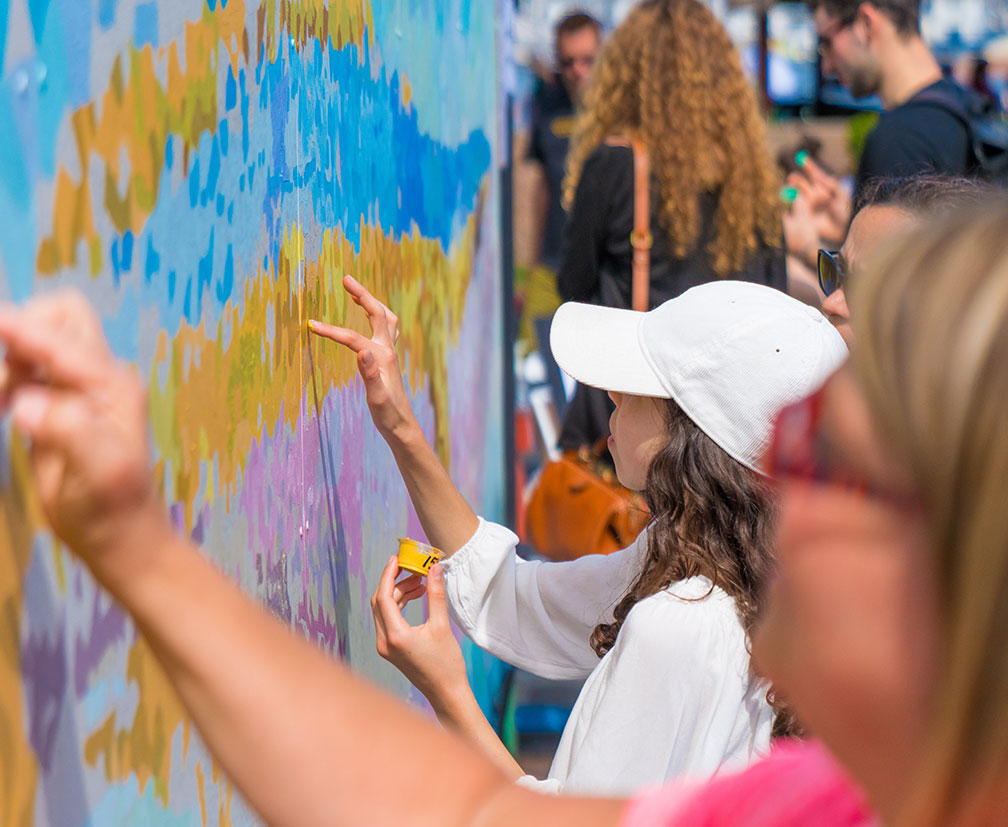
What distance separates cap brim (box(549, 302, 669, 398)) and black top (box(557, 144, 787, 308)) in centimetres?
103

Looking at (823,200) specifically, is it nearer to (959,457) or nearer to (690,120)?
(690,120)

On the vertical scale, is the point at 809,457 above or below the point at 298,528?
above

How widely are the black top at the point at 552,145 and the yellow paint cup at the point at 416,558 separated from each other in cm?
486

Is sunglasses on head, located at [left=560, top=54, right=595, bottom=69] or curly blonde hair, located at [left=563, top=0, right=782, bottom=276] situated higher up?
sunglasses on head, located at [left=560, top=54, right=595, bottom=69]

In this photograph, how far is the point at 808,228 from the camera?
3.78 meters

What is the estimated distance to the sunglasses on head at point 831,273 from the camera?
2.07m

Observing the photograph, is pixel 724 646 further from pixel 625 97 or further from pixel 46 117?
pixel 625 97

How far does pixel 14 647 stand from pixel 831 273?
1.65m

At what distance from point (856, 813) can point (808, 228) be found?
321 centimetres

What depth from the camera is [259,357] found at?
4.08ft

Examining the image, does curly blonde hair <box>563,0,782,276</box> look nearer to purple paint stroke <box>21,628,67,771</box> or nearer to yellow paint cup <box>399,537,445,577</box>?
yellow paint cup <box>399,537,445,577</box>

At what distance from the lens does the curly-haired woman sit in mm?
2783

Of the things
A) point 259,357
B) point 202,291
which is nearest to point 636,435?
point 259,357

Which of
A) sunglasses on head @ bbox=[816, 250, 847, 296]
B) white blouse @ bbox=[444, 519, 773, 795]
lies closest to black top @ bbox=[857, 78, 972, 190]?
sunglasses on head @ bbox=[816, 250, 847, 296]
